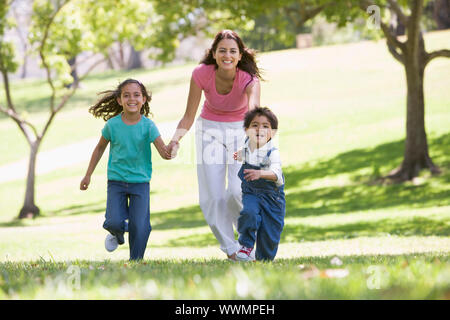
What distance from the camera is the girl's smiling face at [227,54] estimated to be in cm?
674

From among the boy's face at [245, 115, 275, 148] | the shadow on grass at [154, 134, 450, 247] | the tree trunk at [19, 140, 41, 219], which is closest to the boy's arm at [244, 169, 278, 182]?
the boy's face at [245, 115, 275, 148]

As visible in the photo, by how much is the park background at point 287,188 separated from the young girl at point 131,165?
0.46 m

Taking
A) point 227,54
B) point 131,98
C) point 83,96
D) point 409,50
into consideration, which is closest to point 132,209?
point 131,98

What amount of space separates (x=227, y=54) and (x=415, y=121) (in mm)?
12551

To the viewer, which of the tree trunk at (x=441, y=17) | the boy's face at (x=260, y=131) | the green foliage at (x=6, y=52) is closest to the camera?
the boy's face at (x=260, y=131)

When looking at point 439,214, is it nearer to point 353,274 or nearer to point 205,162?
point 205,162

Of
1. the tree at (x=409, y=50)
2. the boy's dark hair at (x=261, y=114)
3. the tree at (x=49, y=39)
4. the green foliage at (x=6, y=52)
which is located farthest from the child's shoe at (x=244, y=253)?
the green foliage at (x=6, y=52)

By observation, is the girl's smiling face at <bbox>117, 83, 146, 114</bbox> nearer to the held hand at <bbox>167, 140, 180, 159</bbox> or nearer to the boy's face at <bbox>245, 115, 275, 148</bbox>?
the held hand at <bbox>167, 140, 180, 159</bbox>

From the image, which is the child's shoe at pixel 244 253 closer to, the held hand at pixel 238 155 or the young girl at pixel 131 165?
the held hand at pixel 238 155

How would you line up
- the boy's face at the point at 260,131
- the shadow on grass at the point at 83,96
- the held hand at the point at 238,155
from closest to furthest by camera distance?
the boy's face at the point at 260,131, the held hand at the point at 238,155, the shadow on grass at the point at 83,96

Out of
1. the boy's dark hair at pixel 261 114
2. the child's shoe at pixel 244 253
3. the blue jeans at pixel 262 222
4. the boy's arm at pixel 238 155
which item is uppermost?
the boy's dark hair at pixel 261 114

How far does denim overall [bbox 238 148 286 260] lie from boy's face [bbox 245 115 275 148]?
13cm

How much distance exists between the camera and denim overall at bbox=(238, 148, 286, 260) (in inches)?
238

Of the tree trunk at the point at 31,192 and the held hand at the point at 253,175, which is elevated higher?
the held hand at the point at 253,175
